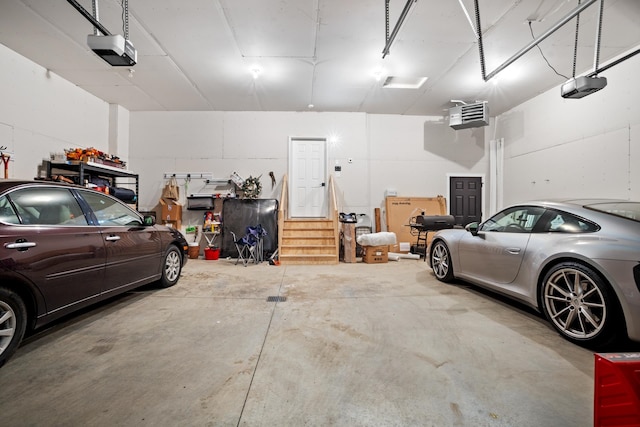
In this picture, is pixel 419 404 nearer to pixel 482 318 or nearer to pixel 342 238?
pixel 482 318

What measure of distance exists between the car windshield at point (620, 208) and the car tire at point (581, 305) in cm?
52

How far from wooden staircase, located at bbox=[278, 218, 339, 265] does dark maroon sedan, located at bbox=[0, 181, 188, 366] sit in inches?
111

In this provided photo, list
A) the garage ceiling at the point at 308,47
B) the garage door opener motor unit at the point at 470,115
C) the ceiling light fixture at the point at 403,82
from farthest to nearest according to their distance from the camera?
the garage door opener motor unit at the point at 470,115
the ceiling light fixture at the point at 403,82
the garage ceiling at the point at 308,47

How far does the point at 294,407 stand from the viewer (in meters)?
1.39

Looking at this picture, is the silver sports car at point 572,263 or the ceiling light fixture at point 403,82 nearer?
the silver sports car at point 572,263

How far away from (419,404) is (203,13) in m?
4.48

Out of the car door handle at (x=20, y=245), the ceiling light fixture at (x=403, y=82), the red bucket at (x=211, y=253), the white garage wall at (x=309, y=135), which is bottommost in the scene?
the red bucket at (x=211, y=253)

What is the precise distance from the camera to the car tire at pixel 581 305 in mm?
1862

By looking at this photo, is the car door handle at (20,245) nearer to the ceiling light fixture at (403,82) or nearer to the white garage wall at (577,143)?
the ceiling light fixture at (403,82)

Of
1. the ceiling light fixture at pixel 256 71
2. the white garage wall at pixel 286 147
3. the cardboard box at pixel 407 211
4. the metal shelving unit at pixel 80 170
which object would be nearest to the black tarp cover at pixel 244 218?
the white garage wall at pixel 286 147

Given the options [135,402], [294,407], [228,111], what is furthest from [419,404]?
[228,111]

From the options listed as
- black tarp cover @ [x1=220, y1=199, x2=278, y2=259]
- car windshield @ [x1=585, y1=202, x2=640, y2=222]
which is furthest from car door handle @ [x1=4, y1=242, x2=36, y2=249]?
car windshield @ [x1=585, y1=202, x2=640, y2=222]

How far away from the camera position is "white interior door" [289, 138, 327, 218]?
22.0 ft

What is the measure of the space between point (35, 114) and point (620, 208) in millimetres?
7653
